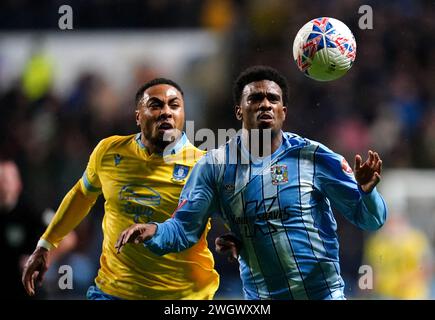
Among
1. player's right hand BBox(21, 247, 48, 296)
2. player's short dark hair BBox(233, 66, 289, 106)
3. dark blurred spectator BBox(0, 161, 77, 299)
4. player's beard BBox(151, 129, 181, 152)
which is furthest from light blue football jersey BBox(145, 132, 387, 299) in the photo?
dark blurred spectator BBox(0, 161, 77, 299)

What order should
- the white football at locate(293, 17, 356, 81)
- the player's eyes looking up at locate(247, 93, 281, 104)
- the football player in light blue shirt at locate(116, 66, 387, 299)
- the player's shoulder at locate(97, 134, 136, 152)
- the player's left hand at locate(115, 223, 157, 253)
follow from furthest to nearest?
the player's shoulder at locate(97, 134, 136, 152) → the white football at locate(293, 17, 356, 81) → the player's eyes looking up at locate(247, 93, 281, 104) → the football player in light blue shirt at locate(116, 66, 387, 299) → the player's left hand at locate(115, 223, 157, 253)

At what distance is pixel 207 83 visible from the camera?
991 centimetres

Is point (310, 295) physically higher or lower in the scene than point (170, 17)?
lower

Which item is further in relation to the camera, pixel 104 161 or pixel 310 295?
pixel 104 161

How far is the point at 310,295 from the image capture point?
6543 mm

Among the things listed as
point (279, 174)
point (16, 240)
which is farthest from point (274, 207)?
point (16, 240)

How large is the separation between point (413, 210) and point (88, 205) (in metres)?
4.25

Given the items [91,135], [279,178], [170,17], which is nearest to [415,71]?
[170,17]

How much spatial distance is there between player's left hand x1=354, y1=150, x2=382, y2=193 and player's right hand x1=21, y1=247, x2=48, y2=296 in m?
2.54

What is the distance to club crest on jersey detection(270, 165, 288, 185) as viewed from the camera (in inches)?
259

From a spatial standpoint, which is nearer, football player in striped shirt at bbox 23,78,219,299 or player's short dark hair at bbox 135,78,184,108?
football player in striped shirt at bbox 23,78,219,299

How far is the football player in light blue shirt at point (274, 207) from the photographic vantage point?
6.51 metres

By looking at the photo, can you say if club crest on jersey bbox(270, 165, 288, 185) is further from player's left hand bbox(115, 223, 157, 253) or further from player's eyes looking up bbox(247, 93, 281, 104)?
player's left hand bbox(115, 223, 157, 253)
